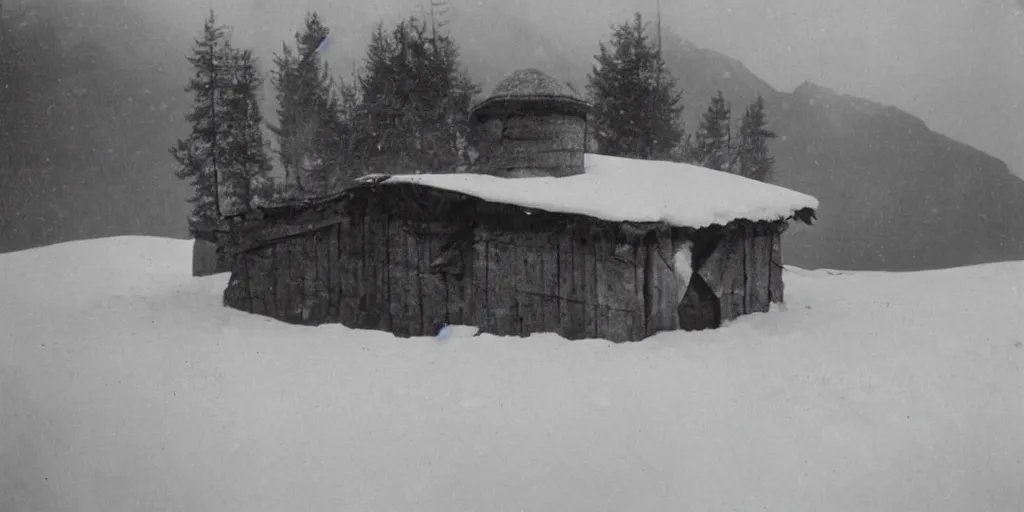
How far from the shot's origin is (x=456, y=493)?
14.3ft

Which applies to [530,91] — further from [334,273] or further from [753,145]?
[753,145]

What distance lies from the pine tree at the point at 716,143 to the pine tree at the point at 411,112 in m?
12.8

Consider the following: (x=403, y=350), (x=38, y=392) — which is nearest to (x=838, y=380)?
(x=403, y=350)

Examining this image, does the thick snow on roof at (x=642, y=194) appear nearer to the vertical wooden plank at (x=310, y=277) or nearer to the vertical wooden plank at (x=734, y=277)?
the vertical wooden plank at (x=734, y=277)

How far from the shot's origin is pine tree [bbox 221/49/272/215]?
22562 millimetres

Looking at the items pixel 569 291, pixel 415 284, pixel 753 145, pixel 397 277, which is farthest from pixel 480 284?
pixel 753 145

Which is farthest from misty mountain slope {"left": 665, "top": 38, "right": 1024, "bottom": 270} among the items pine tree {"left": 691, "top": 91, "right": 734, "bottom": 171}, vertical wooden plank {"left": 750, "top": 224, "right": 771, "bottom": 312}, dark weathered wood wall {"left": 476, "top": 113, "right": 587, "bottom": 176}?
dark weathered wood wall {"left": 476, "top": 113, "right": 587, "bottom": 176}

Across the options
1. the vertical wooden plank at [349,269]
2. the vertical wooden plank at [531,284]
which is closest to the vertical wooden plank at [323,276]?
the vertical wooden plank at [349,269]

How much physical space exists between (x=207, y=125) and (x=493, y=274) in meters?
18.7

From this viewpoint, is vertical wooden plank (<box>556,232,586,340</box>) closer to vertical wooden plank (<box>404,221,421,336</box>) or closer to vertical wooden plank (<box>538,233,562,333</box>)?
vertical wooden plank (<box>538,233,562,333</box>)

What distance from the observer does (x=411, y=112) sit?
24797 mm

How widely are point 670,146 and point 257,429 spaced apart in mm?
23760

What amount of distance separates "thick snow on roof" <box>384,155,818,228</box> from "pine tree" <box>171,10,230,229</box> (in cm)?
1653

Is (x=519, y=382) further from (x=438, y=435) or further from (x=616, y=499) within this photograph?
(x=616, y=499)
